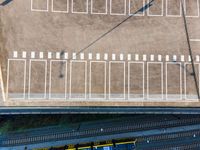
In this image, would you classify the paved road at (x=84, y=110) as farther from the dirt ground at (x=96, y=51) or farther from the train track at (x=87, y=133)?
the train track at (x=87, y=133)

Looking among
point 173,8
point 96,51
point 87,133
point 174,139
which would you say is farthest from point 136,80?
point 174,139

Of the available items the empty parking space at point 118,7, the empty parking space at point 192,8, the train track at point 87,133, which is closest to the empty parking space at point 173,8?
the empty parking space at point 192,8

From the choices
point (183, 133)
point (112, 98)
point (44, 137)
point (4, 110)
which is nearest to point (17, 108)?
point (4, 110)

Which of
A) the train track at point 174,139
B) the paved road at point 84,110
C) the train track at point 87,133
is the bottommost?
the train track at point 174,139

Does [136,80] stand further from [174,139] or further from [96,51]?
[174,139]

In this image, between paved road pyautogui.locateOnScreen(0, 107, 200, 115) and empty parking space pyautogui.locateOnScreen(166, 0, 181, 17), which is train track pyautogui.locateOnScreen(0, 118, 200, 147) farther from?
empty parking space pyautogui.locateOnScreen(166, 0, 181, 17)

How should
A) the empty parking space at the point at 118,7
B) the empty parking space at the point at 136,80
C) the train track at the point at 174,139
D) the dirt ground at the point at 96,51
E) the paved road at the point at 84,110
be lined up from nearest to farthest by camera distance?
the paved road at the point at 84,110 → the dirt ground at the point at 96,51 → the empty parking space at the point at 136,80 → the empty parking space at the point at 118,7 → the train track at the point at 174,139

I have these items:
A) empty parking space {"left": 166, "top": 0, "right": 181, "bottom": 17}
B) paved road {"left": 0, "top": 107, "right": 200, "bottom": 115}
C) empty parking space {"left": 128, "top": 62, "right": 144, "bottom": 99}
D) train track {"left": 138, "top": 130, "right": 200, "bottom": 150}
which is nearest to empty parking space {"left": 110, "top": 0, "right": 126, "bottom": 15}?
empty parking space {"left": 166, "top": 0, "right": 181, "bottom": 17}

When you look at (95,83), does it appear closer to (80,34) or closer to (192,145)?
(80,34)
